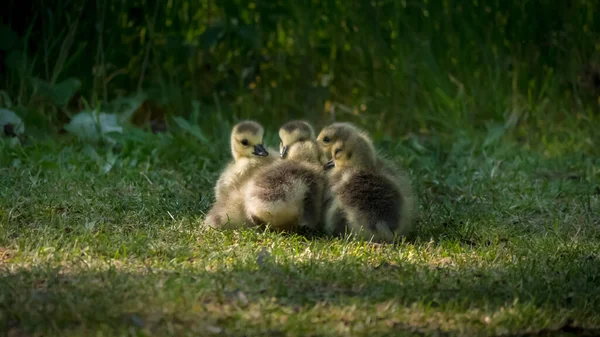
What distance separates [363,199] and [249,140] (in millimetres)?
977

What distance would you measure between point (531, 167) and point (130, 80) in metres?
4.15

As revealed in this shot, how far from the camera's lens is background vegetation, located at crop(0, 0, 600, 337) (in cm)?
380

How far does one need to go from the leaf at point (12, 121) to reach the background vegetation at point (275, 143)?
0.26 feet

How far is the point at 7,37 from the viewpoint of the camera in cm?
845

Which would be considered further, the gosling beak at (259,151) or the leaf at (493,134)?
the leaf at (493,134)

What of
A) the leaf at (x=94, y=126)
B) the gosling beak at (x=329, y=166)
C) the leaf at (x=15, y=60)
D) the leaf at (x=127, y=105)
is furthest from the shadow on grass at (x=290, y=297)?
the leaf at (x=15, y=60)

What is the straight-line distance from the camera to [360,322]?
12.0ft

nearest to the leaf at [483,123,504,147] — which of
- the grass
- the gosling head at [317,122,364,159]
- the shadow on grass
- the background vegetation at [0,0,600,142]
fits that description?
the background vegetation at [0,0,600,142]

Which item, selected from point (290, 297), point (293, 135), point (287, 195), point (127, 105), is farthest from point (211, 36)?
point (290, 297)

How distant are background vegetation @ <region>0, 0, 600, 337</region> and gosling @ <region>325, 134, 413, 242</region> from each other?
3.9 inches

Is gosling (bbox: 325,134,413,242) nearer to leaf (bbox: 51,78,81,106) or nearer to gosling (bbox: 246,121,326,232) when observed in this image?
gosling (bbox: 246,121,326,232)

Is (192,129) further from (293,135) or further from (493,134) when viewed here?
(493,134)

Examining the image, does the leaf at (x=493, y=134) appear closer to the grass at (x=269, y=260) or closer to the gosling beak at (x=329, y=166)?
the grass at (x=269, y=260)

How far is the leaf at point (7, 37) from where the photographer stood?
332 inches
